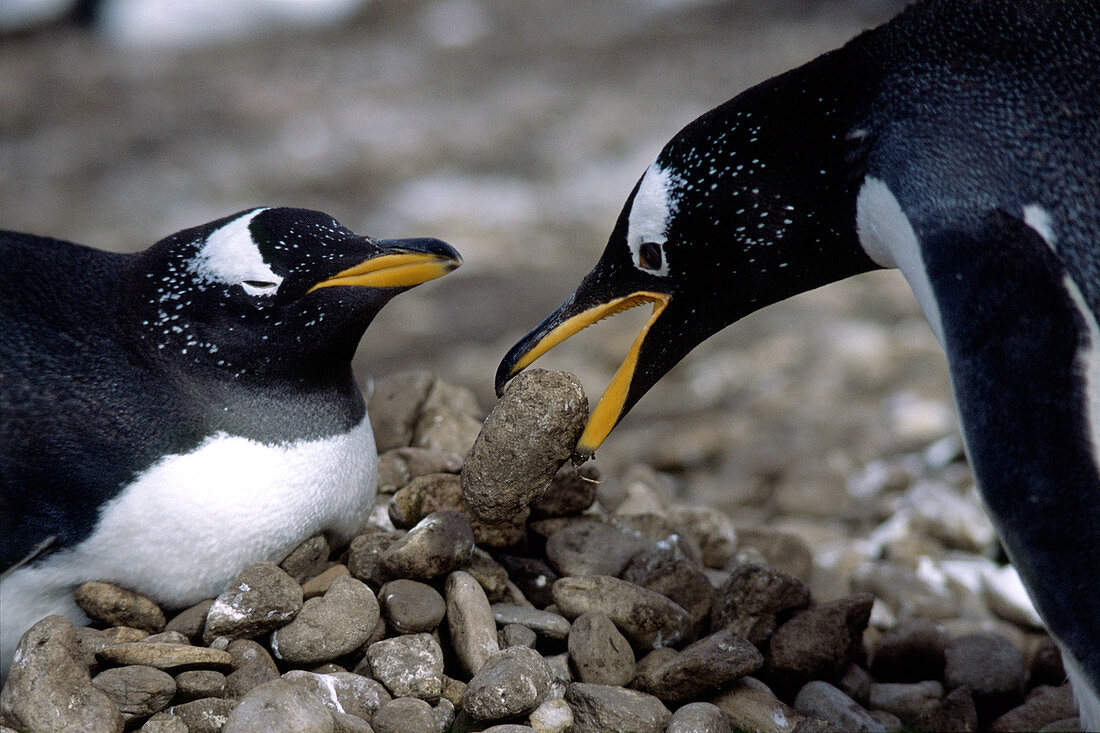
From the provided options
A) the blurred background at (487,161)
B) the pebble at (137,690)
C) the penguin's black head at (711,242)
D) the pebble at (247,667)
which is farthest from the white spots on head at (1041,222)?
the blurred background at (487,161)

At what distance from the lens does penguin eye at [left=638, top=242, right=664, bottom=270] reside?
194 cm

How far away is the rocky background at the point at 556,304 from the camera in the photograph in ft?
6.42

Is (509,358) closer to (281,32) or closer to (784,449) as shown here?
(784,449)

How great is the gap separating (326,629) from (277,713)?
247mm

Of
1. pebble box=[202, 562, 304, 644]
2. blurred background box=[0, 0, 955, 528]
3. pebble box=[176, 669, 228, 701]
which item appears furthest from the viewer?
blurred background box=[0, 0, 955, 528]

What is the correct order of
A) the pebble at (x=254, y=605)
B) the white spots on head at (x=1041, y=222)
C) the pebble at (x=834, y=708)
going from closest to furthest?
the white spots on head at (x=1041, y=222)
the pebble at (x=254, y=605)
the pebble at (x=834, y=708)

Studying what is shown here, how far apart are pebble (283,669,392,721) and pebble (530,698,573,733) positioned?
0.78 ft

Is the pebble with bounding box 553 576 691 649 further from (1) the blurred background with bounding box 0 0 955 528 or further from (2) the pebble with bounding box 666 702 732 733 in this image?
(1) the blurred background with bounding box 0 0 955 528

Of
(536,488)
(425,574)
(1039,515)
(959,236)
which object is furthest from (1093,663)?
(425,574)

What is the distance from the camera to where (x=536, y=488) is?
1.85m

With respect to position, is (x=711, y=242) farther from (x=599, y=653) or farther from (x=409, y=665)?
(x=409, y=665)

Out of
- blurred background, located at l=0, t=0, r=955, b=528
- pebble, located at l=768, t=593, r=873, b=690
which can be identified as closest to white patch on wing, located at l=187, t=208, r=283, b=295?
pebble, located at l=768, t=593, r=873, b=690

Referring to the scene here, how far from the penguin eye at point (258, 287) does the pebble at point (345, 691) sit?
0.64 metres

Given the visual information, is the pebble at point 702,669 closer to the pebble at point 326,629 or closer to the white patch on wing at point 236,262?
the pebble at point 326,629
